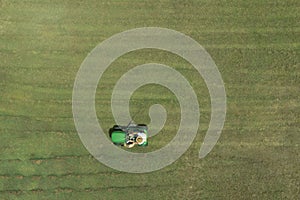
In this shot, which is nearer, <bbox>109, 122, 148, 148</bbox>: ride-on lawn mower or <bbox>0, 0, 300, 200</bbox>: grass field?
<bbox>109, 122, 148, 148</bbox>: ride-on lawn mower

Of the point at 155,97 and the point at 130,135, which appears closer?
the point at 130,135

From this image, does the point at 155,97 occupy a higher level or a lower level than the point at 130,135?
higher

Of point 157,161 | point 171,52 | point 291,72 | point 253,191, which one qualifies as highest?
point 171,52

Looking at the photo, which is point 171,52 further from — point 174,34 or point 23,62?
point 23,62

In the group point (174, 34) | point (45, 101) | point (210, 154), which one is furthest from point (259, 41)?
point (45, 101)

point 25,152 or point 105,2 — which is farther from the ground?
point 105,2
